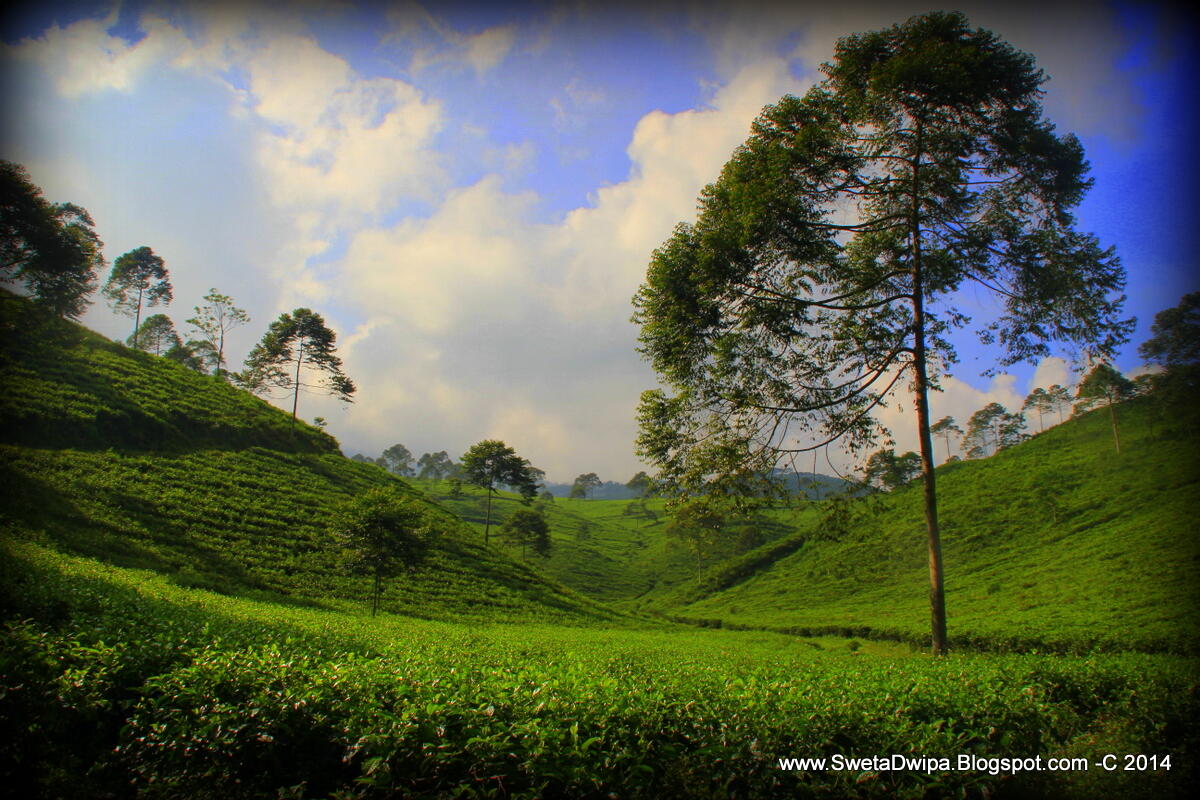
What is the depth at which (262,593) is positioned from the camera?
27719 millimetres

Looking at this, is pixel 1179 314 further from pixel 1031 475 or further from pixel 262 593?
pixel 1031 475

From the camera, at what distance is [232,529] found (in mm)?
34000

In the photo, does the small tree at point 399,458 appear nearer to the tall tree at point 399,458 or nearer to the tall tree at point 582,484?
the tall tree at point 399,458

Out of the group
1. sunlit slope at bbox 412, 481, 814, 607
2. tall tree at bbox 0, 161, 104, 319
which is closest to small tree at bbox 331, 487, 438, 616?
tall tree at bbox 0, 161, 104, 319

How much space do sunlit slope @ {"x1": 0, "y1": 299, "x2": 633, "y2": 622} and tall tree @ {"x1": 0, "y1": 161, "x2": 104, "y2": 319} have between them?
686 centimetres

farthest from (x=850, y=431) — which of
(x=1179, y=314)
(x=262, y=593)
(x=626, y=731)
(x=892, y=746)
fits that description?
(x=262, y=593)

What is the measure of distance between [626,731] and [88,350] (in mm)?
66440

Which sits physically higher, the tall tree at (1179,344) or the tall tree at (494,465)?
the tall tree at (494,465)

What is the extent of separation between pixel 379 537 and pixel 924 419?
28.3 m

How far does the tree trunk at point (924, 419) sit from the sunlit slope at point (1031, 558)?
1.96 m

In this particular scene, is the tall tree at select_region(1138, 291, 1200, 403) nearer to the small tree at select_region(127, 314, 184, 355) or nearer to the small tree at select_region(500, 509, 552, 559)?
the small tree at select_region(500, 509, 552, 559)

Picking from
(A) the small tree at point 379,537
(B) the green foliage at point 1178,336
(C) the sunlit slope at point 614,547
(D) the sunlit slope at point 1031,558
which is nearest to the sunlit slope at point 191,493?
(A) the small tree at point 379,537

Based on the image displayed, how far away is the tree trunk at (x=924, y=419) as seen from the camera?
13.7 metres

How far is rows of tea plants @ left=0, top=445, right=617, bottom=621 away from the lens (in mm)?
26734
